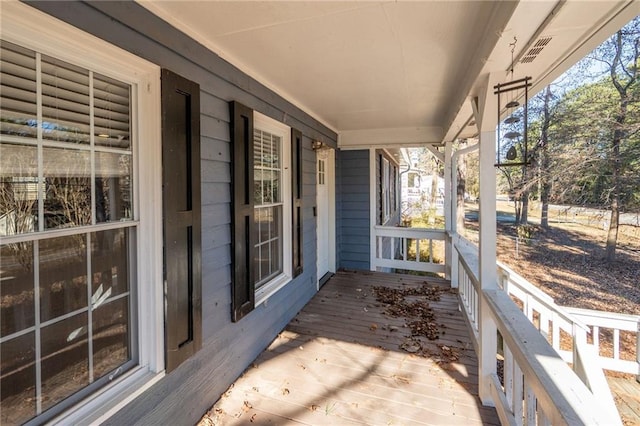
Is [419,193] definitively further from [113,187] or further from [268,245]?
[113,187]

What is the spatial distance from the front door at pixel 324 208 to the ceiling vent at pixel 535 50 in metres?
3.12

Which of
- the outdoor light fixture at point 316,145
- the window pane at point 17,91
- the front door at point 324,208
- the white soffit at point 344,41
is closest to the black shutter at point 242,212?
the white soffit at point 344,41

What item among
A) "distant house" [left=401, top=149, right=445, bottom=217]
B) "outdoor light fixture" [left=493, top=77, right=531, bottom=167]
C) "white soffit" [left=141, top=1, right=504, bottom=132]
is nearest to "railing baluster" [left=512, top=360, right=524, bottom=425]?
"outdoor light fixture" [left=493, top=77, right=531, bottom=167]

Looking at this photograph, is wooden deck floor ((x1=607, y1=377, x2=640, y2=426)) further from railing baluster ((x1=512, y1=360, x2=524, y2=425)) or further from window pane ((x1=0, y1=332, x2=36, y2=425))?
window pane ((x1=0, y1=332, x2=36, y2=425))

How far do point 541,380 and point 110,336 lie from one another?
6.32 ft

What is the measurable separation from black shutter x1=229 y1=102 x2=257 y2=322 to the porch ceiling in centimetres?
46

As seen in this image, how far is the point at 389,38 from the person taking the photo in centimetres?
185

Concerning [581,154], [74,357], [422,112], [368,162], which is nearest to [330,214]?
[368,162]

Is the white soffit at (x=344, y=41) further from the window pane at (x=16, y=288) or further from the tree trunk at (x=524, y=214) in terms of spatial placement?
the tree trunk at (x=524, y=214)

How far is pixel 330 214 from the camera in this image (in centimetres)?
503

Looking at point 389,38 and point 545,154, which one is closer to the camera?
point 389,38

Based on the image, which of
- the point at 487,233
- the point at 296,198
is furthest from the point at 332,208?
the point at 487,233

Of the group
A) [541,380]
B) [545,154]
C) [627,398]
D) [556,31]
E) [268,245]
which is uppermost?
[545,154]

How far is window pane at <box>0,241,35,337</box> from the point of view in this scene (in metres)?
1.02
